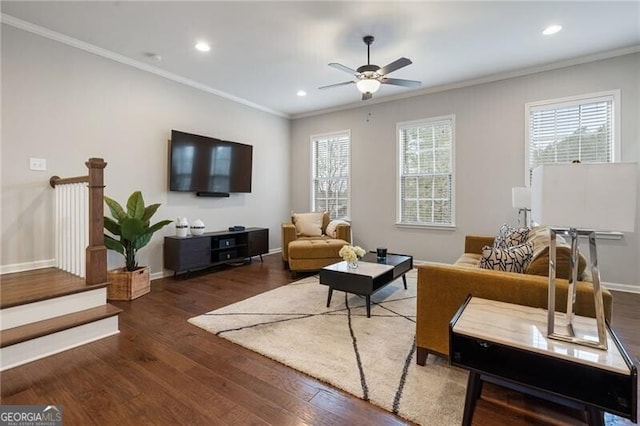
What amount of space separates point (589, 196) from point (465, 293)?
2.89 feet

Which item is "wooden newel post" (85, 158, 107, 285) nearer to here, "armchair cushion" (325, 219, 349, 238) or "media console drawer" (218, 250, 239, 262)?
"media console drawer" (218, 250, 239, 262)

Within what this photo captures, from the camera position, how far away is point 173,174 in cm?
450

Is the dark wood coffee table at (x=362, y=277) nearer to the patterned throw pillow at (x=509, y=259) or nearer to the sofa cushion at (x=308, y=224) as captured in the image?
the patterned throw pillow at (x=509, y=259)

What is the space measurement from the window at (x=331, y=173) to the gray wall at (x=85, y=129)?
174 centimetres

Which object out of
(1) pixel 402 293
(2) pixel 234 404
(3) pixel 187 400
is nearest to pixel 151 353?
(3) pixel 187 400

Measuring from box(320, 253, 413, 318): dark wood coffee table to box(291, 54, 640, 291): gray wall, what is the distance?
2009 mm

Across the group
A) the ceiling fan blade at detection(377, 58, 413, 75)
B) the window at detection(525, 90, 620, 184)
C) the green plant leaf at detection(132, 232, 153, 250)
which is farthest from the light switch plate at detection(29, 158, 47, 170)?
the window at detection(525, 90, 620, 184)

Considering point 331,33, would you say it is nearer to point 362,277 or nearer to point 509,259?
point 362,277

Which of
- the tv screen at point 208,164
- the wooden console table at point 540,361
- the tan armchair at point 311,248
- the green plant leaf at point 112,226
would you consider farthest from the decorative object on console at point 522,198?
the green plant leaf at point 112,226

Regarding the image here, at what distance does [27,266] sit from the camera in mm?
3232

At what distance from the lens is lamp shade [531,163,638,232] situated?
127 cm

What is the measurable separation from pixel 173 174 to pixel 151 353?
2.89 m

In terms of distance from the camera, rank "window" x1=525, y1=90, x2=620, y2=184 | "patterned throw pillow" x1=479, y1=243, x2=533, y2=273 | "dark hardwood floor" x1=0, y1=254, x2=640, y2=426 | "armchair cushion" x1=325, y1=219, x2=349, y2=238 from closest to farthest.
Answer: "dark hardwood floor" x1=0, y1=254, x2=640, y2=426 → "patterned throw pillow" x1=479, y1=243, x2=533, y2=273 → "window" x1=525, y1=90, x2=620, y2=184 → "armchair cushion" x1=325, y1=219, x2=349, y2=238

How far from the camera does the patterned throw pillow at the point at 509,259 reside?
2.02 meters
